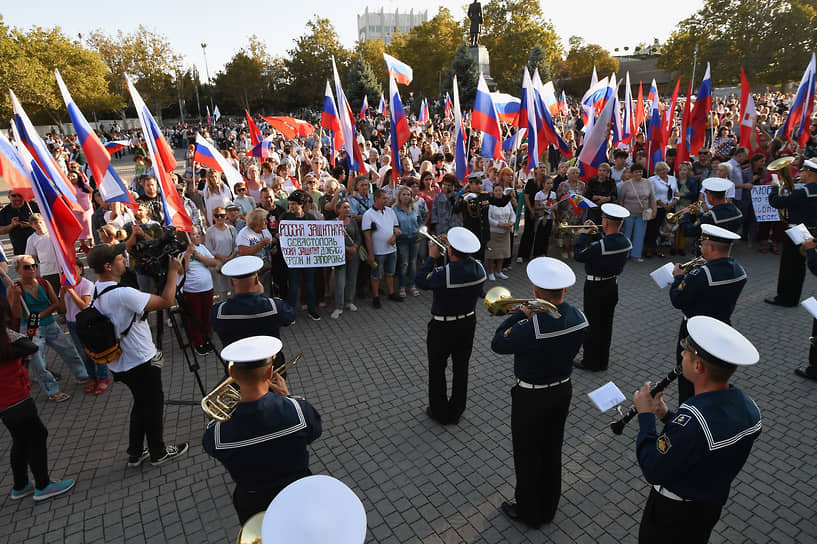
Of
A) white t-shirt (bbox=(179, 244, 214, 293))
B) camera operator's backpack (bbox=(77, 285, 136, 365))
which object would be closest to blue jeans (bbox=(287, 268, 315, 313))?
white t-shirt (bbox=(179, 244, 214, 293))

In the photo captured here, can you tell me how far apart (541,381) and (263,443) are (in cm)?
203

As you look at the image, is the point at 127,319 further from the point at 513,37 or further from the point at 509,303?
the point at 513,37

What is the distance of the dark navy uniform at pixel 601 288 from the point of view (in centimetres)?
570

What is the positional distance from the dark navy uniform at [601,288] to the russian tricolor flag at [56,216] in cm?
572

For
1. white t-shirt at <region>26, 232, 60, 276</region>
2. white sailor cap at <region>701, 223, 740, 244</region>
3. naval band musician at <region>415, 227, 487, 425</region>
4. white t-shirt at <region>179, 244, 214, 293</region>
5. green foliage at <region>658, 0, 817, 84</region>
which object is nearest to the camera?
white sailor cap at <region>701, 223, 740, 244</region>

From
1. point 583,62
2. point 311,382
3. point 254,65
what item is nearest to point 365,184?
point 311,382

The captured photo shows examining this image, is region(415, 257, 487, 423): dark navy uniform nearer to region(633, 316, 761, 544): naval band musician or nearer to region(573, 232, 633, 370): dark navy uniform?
region(573, 232, 633, 370): dark navy uniform

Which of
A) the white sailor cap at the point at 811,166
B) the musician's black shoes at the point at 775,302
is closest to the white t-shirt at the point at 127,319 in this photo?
the white sailor cap at the point at 811,166

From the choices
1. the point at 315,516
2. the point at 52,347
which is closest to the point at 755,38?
the point at 52,347

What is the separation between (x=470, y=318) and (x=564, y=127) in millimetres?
21554

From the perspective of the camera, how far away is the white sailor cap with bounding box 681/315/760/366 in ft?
7.86

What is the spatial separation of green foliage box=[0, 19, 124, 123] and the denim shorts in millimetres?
27328

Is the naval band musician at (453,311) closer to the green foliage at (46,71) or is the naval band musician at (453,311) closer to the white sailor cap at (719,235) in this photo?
the white sailor cap at (719,235)

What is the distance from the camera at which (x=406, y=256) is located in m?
8.82
